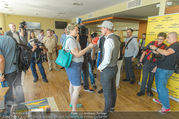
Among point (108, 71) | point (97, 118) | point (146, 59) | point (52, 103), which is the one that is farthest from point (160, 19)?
point (52, 103)

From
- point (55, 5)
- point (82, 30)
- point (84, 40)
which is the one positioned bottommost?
point (84, 40)

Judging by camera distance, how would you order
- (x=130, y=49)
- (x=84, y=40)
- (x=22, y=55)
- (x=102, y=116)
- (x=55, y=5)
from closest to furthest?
(x=22, y=55) < (x=102, y=116) < (x=84, y=40) < (x=130, y=49) < (x=55, y=5)

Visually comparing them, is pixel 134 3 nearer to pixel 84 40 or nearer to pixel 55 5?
pixel 84 40

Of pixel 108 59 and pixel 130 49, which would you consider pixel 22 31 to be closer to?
pixel 108 59

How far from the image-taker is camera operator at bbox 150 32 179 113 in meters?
1.97

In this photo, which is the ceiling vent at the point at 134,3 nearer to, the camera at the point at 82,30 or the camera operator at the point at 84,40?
the camera operator at the point at 84,40

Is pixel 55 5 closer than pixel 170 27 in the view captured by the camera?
No

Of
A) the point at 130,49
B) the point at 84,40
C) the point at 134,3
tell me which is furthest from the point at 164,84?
the point at 134,3

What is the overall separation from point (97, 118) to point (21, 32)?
125 inches

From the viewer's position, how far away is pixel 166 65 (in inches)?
81.4

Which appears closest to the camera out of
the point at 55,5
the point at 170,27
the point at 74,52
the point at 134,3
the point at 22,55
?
the point at 74,52

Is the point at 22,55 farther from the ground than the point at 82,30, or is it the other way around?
the point at 82,30

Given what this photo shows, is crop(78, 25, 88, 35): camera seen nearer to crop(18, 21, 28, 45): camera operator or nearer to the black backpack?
the black backpack

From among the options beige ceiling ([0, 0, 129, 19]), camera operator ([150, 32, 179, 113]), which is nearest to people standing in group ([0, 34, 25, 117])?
camera operator ([150, 32, 179, 113])
